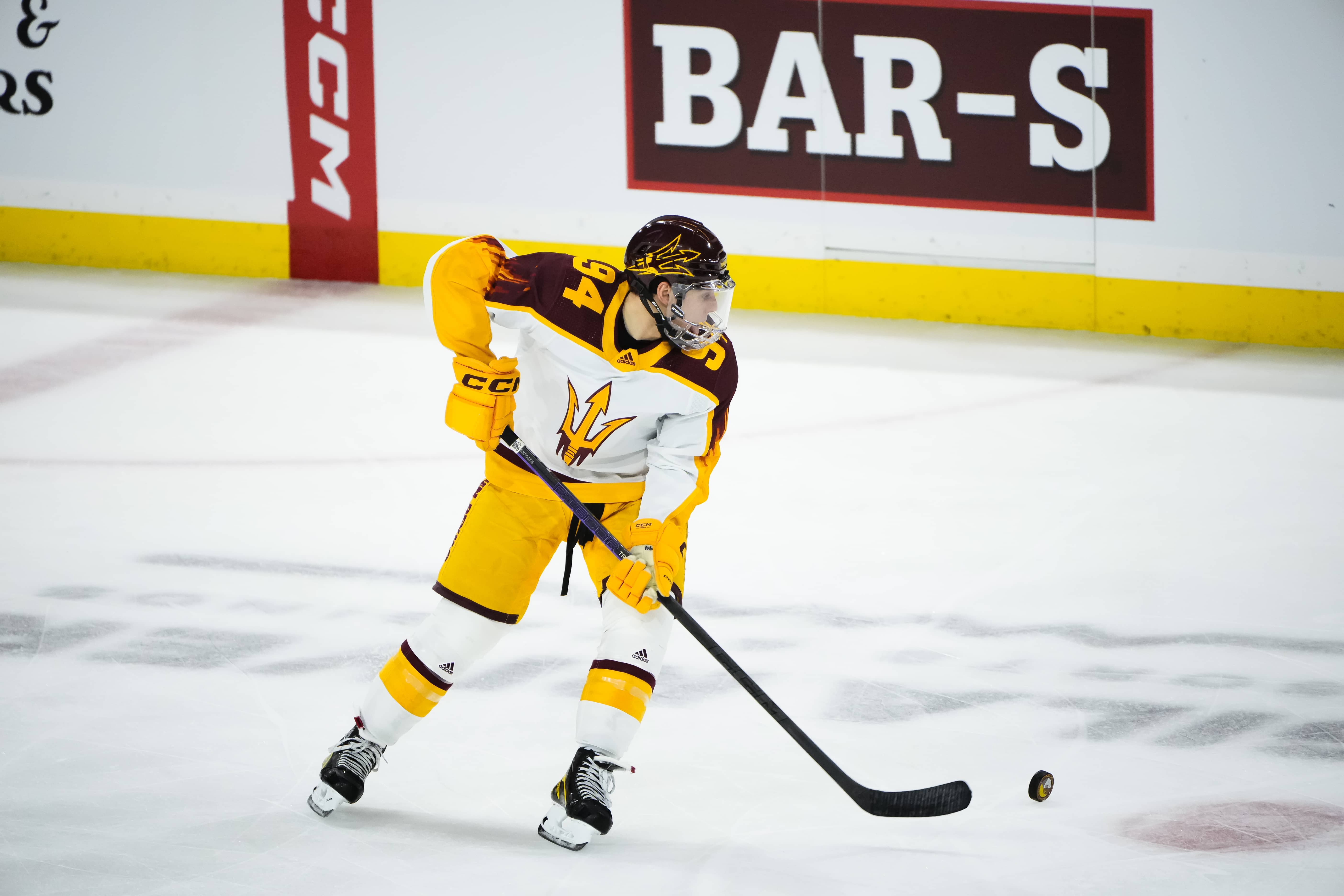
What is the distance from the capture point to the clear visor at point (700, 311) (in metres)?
2.66

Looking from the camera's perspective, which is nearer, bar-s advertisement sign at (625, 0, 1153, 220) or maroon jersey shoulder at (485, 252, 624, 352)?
maroon jersey shoulder at (485, 252, 624, 352)

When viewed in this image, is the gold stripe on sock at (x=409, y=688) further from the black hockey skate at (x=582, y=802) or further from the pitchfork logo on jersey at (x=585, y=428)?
the pitchfork logo on jersey at (x=585, y=428)

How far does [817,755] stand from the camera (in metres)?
2.78

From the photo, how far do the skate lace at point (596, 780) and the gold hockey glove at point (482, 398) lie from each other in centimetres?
60

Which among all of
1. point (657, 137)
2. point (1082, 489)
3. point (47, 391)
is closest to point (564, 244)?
point (657, 137)

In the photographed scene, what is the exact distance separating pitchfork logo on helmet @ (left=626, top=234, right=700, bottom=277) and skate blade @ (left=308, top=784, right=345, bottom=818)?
1.09m

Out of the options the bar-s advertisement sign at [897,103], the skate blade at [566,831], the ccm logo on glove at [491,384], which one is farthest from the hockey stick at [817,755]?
the bar-s advertisement sign at [897,103]

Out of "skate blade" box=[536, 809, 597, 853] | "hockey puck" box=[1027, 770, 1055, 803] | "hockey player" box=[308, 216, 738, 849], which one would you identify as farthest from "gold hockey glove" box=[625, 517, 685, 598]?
"hockey puck" box=[1027, 770, 1055, 803]

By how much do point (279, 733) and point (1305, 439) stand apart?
145 inches

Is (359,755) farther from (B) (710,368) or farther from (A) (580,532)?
(B) (710,368)

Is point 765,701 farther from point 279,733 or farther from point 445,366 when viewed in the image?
point 445,366

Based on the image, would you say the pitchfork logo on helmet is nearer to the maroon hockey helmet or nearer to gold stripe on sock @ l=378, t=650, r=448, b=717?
the maroon hockey helmet

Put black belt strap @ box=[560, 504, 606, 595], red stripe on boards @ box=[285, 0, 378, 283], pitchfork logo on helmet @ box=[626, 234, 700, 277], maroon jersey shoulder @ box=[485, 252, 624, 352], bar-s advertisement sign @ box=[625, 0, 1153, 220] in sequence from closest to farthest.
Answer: pitchfork logo on helmet @ box=[626, 234, 700, 277], maroon jersey shoulder @ box=[485, 252, 624, 352], black belt strap @ box=[560, 504, 606, 595], bar-s advertisement sign @ box=[625, 0, 1153, 220], red stripe on boards @ box=[285, 0, 378, 283]

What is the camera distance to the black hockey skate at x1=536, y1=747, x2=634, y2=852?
267 centimetres
